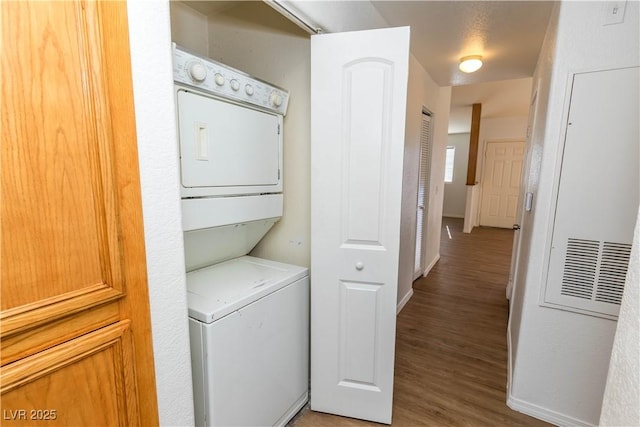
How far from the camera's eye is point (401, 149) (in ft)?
4.81

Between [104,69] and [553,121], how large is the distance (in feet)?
6.29

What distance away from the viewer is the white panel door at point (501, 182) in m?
6.68

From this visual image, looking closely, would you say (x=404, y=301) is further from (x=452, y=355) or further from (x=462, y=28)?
(x=462, y=28)

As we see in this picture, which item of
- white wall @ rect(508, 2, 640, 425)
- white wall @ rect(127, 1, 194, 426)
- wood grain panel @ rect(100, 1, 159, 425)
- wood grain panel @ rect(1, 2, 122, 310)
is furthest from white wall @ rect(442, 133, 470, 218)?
wood grain panel @ rect(1, 2, 122, 310)

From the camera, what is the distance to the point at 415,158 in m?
3.10

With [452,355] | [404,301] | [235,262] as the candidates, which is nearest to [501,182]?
[404,301]

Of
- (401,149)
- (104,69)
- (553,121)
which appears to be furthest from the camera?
(553,121)

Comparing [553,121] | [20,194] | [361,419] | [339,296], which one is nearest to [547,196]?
[553,121]

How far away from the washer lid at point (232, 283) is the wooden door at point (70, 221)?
Answer: 1.24 ft

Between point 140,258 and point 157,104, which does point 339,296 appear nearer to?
point 140,258

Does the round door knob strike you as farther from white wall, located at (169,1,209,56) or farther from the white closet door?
the white closet door

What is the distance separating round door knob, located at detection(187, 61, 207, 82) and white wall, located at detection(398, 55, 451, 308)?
1.94 metres

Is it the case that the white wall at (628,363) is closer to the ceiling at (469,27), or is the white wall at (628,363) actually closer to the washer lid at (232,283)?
the washer lid at (232,283)

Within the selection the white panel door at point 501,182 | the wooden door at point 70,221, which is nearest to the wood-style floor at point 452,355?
the wooden door at point 70,221
